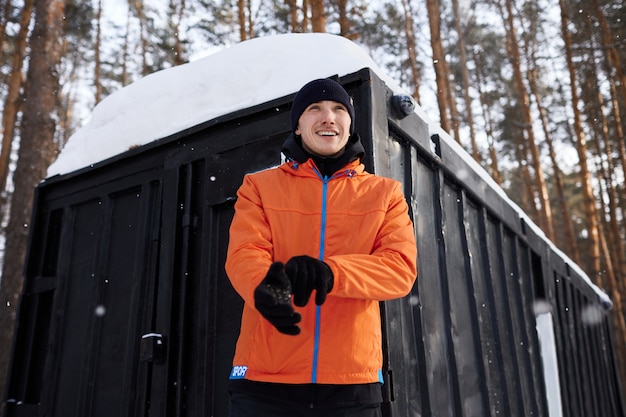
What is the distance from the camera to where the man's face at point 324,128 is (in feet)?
4.79

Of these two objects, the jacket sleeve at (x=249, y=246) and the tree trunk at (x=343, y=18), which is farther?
the tree trunk at (x=343, y=18)

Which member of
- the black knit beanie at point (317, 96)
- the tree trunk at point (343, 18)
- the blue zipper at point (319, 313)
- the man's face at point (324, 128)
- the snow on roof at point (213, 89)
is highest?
the tree trunk at point (343, 18)

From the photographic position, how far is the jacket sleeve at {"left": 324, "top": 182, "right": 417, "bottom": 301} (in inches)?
46.0

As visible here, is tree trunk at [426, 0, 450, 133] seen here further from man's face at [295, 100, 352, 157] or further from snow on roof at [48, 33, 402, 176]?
man's face at [295, 100, 352, 157]

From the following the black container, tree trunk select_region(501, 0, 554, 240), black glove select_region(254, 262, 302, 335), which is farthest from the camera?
tree trunk select_region(501, 0, 554, 240)

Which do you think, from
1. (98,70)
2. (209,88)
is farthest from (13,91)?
(209,88)

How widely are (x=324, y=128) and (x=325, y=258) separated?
0.45 metres

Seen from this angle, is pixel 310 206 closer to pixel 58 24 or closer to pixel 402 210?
pixel 402 210

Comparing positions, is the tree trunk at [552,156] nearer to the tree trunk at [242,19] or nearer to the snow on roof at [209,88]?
the tree trunk at [242,19]

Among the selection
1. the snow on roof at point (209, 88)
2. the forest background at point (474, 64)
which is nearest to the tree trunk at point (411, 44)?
the forest background at point (474, 64)

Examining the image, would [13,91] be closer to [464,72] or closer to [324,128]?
[464,72]

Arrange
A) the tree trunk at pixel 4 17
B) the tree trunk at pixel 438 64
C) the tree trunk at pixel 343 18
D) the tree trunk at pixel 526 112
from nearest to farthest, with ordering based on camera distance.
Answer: the tree trunk at pixel 343 18 < the tree trunk at pixel 438 64 < the tree trunk at pixel 4 17 < the tree trunk at pixel 526 112

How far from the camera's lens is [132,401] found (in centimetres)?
242

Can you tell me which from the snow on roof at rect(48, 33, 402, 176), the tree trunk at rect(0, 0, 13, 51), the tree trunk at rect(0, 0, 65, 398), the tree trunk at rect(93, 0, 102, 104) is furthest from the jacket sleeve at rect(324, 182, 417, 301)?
the tree trunk at rect(93, 0, 102, 104)
